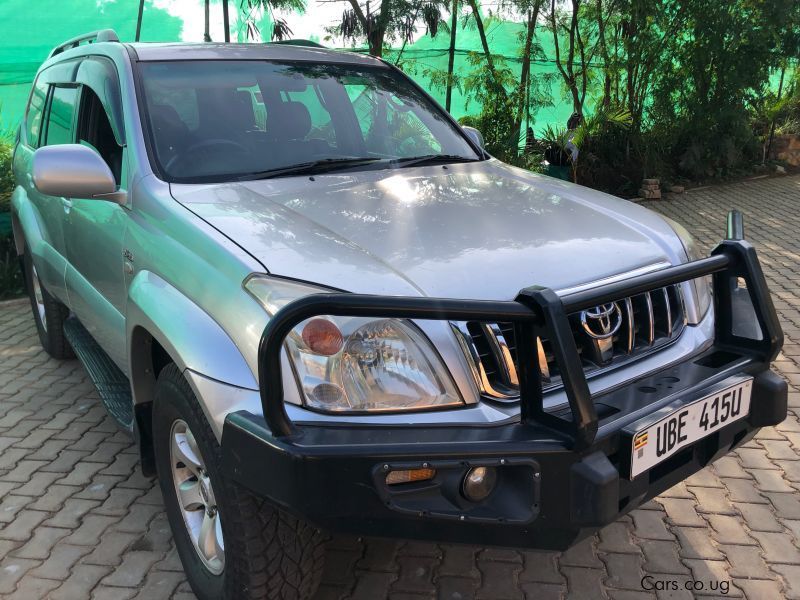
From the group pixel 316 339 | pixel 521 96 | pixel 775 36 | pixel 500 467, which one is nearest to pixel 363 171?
pixel 316 339

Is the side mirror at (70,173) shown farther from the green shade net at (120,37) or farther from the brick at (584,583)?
the green shade net at (120,37)

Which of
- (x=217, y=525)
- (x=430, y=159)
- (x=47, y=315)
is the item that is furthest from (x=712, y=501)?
(x=47, y=315)

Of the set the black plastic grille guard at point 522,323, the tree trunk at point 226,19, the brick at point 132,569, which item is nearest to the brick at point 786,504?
the black plastic grille guard at point 522,323

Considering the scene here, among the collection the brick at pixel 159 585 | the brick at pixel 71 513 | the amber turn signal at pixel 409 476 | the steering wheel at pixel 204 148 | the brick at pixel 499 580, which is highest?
the steering wheel at pixel 204 148

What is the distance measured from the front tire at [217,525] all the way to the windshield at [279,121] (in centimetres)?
94

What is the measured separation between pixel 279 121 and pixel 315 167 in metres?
0.31

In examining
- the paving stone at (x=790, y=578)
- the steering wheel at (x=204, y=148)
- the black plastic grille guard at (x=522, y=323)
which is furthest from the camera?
the steering wheel at (x=204, y=148)

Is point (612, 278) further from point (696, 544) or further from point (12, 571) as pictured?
point (12, 571)

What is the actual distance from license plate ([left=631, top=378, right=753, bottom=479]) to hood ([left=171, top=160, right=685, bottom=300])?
45 cm

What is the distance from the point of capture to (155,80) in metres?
2.97

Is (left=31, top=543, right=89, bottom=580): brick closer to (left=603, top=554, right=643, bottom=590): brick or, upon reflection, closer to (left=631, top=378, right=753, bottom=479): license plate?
(left=603, top=554, right=643, bottom=590): brick

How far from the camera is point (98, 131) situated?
3127 mm

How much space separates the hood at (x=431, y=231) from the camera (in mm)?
2010

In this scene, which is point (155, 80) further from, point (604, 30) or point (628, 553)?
point (604, 30)
